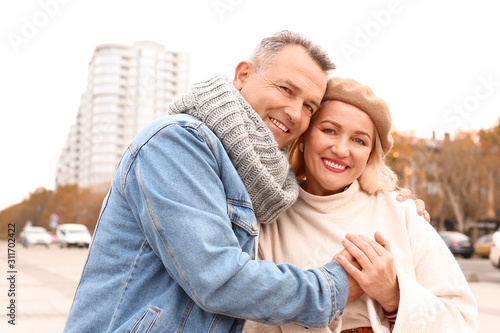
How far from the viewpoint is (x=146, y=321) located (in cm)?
173

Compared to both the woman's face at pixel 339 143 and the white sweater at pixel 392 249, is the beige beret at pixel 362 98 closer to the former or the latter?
the woman's face at pixel 339 143

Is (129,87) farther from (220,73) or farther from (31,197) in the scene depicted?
(220,73)

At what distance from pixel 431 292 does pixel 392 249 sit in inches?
9.6

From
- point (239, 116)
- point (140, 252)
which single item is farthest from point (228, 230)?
point (239, 116)

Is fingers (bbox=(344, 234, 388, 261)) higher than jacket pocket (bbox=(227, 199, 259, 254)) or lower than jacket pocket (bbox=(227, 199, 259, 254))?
lower

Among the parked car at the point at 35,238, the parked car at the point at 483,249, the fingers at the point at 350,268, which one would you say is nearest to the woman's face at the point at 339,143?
the fingers at the point at 350,268

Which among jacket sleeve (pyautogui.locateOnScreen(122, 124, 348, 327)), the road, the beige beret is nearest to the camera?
jacket sleeve (pyautogui.locateOnScreen(122, 124, 348, 327))

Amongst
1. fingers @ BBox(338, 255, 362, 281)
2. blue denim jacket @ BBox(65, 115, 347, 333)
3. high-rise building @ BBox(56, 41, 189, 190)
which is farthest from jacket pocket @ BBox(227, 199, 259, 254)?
high-rise building @ BBox(56, 41, 189, 190)

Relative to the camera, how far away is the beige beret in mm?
2486

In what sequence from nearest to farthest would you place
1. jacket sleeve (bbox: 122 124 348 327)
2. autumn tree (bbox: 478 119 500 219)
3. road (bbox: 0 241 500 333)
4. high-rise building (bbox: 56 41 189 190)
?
1. jacket sleeve (bbox: 122 124 348 327)
2. road (bbox: 0 241 500 333)
3. autumn tree (bbox: 478 119 500 219)
4. high-rise building (bbox: 56 41 189 190)

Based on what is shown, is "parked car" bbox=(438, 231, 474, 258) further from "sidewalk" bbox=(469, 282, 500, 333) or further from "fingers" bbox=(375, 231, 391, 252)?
"fingers" bbox=(375, 231, 391, 252)

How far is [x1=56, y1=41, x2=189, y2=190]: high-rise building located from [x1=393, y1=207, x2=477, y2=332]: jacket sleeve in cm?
10416

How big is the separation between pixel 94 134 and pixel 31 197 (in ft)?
53.5

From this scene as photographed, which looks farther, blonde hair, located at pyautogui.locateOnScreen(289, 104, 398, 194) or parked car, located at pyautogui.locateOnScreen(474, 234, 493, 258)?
parked car, located at pyautogui.locateOnScreen(474, 234, 493, 258)
